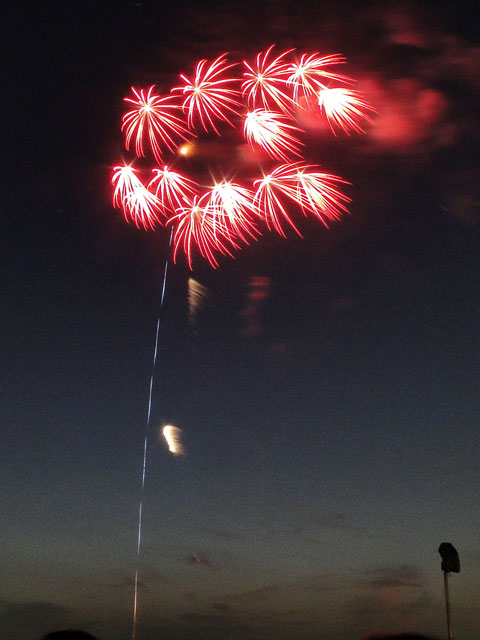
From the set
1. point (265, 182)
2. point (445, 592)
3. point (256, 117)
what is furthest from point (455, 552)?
point (256, 117)

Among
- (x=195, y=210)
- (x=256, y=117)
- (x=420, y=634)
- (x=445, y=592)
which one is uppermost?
(x=256, y=117)

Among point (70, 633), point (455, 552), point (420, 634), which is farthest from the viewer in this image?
point (455, 552)

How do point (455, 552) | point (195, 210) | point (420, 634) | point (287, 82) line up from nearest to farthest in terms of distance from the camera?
point (420, 634) < point (455, 552) < point (287, 82) < point (195, 210)

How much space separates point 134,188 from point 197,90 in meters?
2.88

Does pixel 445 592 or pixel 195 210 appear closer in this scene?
pixel 445 592

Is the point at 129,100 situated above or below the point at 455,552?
above

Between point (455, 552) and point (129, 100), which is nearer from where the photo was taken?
point (455, 552)

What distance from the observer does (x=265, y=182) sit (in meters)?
18.4

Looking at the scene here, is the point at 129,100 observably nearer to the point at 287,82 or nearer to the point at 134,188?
the point at 134,188

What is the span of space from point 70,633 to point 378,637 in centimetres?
189

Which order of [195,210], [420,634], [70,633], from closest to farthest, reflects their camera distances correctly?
[420,634]
[70,633]
[195,210]

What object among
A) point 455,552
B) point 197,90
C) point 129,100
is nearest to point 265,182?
point 197,90

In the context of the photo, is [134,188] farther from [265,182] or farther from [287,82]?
[287,82]

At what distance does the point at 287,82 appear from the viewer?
17.3m
